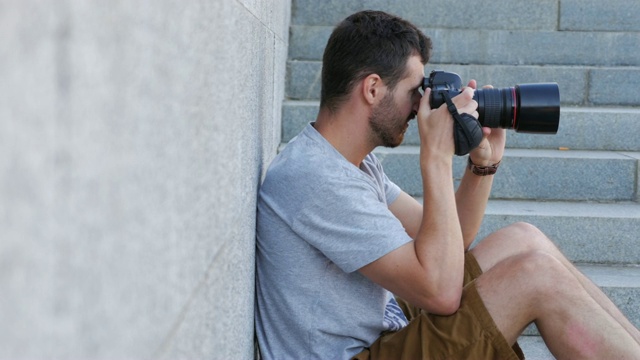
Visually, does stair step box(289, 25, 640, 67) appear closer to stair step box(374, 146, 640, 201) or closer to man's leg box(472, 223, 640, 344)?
stair step box(374, 146, 640, 201)

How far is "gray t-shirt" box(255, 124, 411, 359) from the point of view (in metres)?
1.94

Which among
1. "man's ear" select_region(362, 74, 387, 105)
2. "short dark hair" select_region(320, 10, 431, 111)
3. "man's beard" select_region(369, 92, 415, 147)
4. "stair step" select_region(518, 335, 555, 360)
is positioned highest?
"short dark hair" select_region(320, 10, 431, 111)

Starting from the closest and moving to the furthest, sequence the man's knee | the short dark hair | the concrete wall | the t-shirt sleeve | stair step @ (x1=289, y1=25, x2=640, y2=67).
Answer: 1. the concrete wall
2. the t-shirt sleeve
3. the man's knee
4. the short dark hair
5. stair step @ (x1=289, y1=25, x2=640, y2=67)

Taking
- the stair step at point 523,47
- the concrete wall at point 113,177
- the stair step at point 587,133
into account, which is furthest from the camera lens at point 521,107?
the stair step at point 523,47

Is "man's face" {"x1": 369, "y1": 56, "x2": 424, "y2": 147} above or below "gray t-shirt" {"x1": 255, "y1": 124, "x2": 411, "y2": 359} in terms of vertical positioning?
above

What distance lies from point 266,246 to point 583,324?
0.79 metres

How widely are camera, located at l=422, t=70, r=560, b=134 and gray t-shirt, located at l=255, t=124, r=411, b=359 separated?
383 millimetres

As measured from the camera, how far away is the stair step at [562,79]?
4.33 meters

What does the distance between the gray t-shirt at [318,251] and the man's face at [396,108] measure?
0.15 meters

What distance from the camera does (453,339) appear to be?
2.06 m

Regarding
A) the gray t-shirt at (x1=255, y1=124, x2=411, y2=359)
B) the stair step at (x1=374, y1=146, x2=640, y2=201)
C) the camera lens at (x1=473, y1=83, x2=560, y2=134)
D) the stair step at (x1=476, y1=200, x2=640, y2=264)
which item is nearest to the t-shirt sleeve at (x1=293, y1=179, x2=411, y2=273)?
the gray t-shirt at (x1=255, y1=124, x2=411, y2=359)

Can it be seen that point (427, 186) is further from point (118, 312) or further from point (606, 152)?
point (606, 152)

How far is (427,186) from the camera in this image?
206 cm

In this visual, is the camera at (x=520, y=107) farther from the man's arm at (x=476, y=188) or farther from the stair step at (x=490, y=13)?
the stair step at (x=490, y=13)
